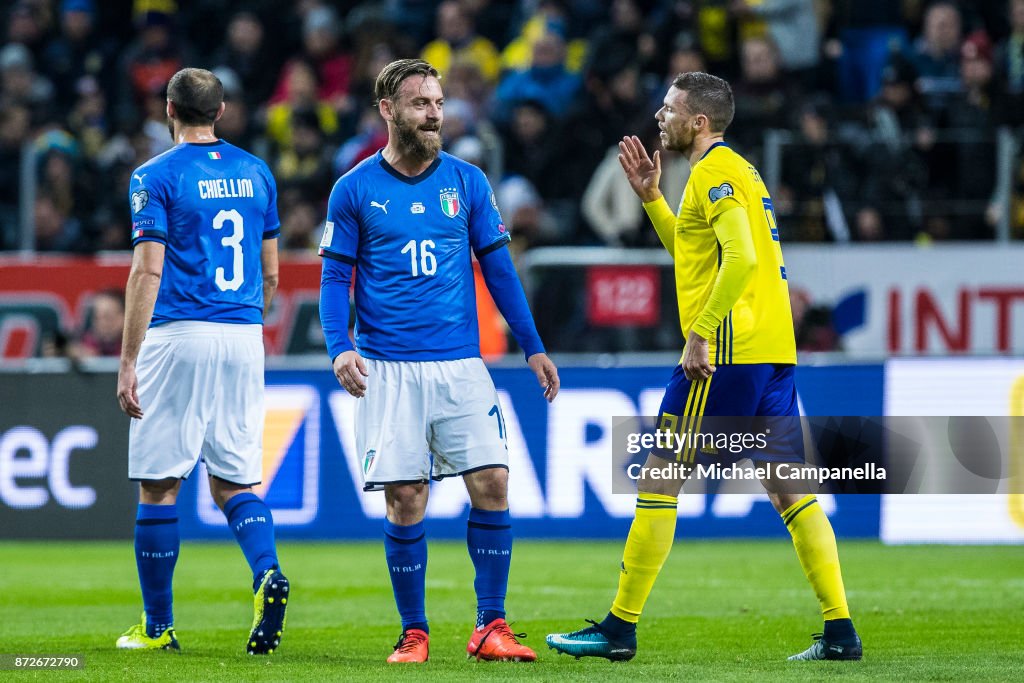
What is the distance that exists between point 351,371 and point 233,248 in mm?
1211

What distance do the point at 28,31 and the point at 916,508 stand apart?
12073mm

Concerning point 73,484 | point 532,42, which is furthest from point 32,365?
point 532,42

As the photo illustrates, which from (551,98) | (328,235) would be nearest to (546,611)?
(328,235)

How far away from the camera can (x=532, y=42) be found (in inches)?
698

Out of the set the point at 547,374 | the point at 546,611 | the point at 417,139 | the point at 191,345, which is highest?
the point at 417,139

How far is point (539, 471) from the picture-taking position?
44.0ft

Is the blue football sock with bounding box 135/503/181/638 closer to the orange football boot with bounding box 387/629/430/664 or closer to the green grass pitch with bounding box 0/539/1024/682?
the green grass pitch with bounding box 0/539/1024/682

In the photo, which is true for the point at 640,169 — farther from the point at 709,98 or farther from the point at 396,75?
the point at 396,75

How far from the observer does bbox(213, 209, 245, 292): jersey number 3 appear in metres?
7.72

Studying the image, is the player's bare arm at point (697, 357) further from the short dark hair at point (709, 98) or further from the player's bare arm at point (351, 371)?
the player's bare arm at point (351, 371)

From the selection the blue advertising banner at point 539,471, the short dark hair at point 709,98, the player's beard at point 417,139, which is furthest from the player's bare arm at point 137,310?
the blue advertising banner at point 539,471

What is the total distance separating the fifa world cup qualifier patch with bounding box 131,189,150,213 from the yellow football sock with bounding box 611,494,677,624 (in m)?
2.59

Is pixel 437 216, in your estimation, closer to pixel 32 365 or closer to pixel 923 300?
pixel 32 365

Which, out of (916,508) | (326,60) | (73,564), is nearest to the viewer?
(73,564)
